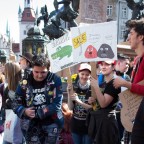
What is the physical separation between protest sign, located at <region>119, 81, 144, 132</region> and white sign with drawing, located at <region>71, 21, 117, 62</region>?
0.49m

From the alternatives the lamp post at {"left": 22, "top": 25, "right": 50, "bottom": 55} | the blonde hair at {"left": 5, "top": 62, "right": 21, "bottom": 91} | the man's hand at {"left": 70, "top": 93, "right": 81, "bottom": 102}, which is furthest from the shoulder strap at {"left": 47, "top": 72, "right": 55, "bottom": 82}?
the lamp post at {"left": 22, "top": 25, "right": 50, "bottom": 55}

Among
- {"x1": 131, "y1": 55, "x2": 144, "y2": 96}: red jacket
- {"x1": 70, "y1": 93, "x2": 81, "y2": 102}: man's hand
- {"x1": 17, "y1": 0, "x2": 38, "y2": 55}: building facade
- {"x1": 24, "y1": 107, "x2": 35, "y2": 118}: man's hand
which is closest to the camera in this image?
{"x1": 131, "y1": 55, "x2": 144, "y2": 96}: red jacket

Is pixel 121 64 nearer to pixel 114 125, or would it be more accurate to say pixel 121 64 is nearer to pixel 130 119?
pixel 114 125

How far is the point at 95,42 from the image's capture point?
3.36m

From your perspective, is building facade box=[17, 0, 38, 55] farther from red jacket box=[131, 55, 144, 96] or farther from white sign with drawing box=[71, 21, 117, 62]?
red jacket box=[131, 55, 144, 96]

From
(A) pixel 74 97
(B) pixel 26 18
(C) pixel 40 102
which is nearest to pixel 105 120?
(A) pixel 74 97

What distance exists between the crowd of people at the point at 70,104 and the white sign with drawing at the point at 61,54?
25 cm

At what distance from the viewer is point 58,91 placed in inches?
132

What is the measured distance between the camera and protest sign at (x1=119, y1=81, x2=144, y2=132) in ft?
9.52

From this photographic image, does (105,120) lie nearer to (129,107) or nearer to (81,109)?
(81,109)

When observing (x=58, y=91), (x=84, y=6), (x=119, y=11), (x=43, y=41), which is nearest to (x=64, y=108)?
(x=58, y=91)

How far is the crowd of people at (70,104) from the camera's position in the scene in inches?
115

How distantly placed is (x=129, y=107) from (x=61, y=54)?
43.9 inches

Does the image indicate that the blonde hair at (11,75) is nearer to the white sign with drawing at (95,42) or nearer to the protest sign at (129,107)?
the white sign with drawing at (95,42)
